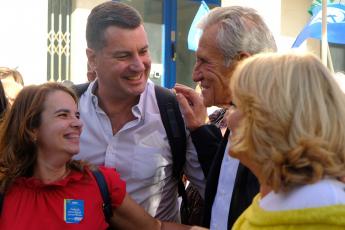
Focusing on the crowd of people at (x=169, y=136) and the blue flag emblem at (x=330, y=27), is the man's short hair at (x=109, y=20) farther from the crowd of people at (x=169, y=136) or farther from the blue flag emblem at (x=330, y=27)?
the blue flag emblem at (x=330, y=27)

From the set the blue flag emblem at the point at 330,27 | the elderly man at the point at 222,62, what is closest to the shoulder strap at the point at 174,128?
the elderly man at the point at 222,62

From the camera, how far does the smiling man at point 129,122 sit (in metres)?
2.83

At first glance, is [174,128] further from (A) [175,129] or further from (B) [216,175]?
(B) [216,175]

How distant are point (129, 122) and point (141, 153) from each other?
0.17 m

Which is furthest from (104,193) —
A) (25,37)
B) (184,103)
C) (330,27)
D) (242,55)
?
(330,27)

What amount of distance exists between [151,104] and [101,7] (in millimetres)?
570

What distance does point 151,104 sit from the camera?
9.63 ft

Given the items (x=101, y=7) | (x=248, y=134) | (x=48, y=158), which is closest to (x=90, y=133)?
(x=48, y=158)

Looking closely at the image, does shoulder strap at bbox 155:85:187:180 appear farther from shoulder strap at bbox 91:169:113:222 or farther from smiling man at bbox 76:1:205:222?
shoulder strap at bbox 91:169:113:222

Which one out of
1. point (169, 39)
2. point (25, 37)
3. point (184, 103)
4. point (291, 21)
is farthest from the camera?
point (291, 21)

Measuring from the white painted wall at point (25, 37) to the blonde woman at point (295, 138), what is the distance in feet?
14.8

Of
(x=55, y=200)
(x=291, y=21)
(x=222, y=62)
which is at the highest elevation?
(x=291, y=21)

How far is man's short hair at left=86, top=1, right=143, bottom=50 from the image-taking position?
2.88 m

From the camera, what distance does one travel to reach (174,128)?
285 cm
